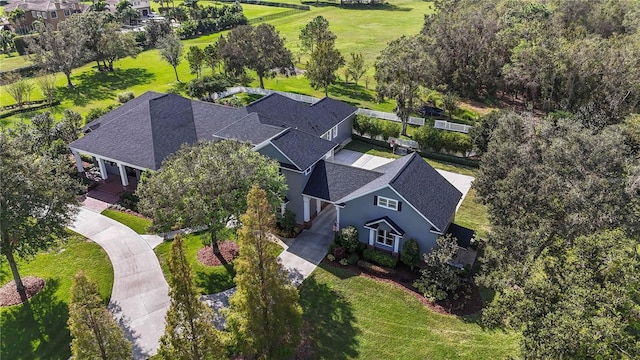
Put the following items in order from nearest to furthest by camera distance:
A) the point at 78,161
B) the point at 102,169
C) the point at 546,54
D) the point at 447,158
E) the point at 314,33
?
the point at 102,169
the point at 78,161
the point at 447,158
the point at 546,54
the point at 314,33

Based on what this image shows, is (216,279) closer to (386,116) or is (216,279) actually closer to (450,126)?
(386,116)

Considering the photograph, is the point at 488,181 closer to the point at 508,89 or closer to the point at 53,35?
the point at 508,89

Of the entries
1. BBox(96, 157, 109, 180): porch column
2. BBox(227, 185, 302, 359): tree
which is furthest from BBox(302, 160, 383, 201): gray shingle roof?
BBox(96, 157, 109, 180): porch column

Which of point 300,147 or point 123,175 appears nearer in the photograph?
point 300,147

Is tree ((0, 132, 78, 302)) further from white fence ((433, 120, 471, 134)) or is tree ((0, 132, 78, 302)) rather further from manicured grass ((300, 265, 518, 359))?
white fence ((433, 120, 471, 134))

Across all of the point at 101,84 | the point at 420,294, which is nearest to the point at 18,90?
the point at 101,84
